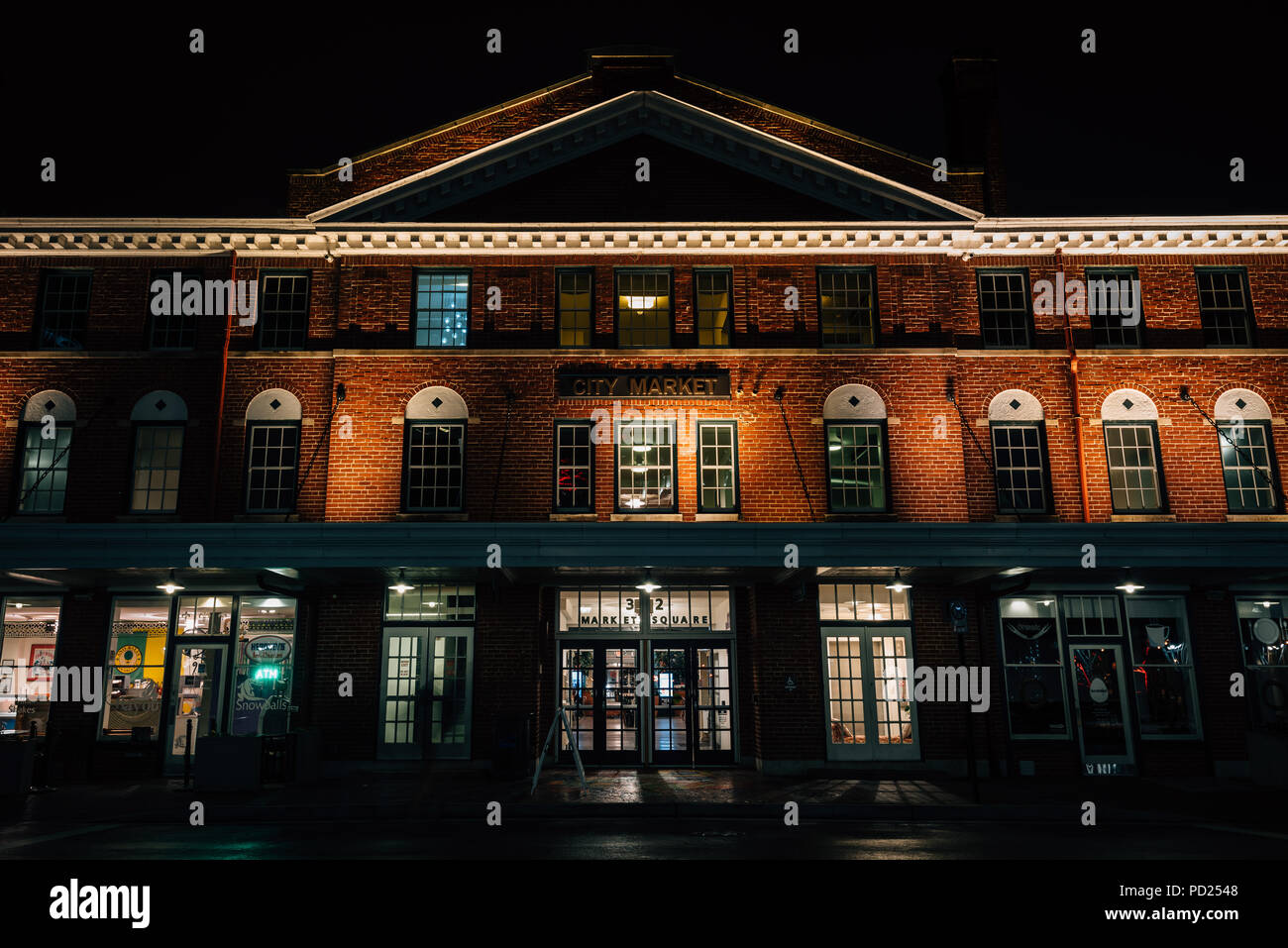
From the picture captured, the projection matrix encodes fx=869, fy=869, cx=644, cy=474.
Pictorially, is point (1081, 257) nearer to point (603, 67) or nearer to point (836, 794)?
point (603, 67)

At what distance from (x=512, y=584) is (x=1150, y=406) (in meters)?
13.7

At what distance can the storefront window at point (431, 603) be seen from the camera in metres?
17.3

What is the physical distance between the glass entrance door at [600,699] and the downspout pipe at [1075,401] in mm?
9568

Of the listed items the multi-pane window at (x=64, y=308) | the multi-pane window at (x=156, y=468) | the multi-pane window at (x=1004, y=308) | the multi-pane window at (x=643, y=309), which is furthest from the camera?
the multi-pane window at (x=1004, y=308)

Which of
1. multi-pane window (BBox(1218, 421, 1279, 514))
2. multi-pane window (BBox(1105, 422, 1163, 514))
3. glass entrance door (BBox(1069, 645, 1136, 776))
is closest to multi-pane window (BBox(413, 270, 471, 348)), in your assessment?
multi-pane window (BBox(1105, 422, 1163, 514))

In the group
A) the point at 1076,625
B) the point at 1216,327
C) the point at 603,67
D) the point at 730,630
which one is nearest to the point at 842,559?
the point at 730,630

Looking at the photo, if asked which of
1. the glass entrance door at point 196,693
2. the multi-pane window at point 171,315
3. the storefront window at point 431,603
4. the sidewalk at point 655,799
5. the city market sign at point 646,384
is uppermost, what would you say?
the multi-pane window at point 171,315

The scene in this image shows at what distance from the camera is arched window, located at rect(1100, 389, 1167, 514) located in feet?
58.4

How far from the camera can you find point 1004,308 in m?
18.7

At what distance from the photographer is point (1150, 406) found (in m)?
18.1

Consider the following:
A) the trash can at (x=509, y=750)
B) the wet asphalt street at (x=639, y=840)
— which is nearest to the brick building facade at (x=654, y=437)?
the trash can at (x=509, y=750)

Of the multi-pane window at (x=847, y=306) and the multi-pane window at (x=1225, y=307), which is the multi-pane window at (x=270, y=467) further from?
the multi-pane window at (x=1225, y=307)

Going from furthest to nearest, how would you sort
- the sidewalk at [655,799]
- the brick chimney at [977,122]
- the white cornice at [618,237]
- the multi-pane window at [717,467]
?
the brick chimney at [977,122]
the white cornice at [618,237]
the multi-pane window at [717,467]
the sidewalk at [655,799]

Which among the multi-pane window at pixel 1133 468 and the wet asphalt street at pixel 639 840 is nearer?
the wet asphalt street at pixel 639 840
